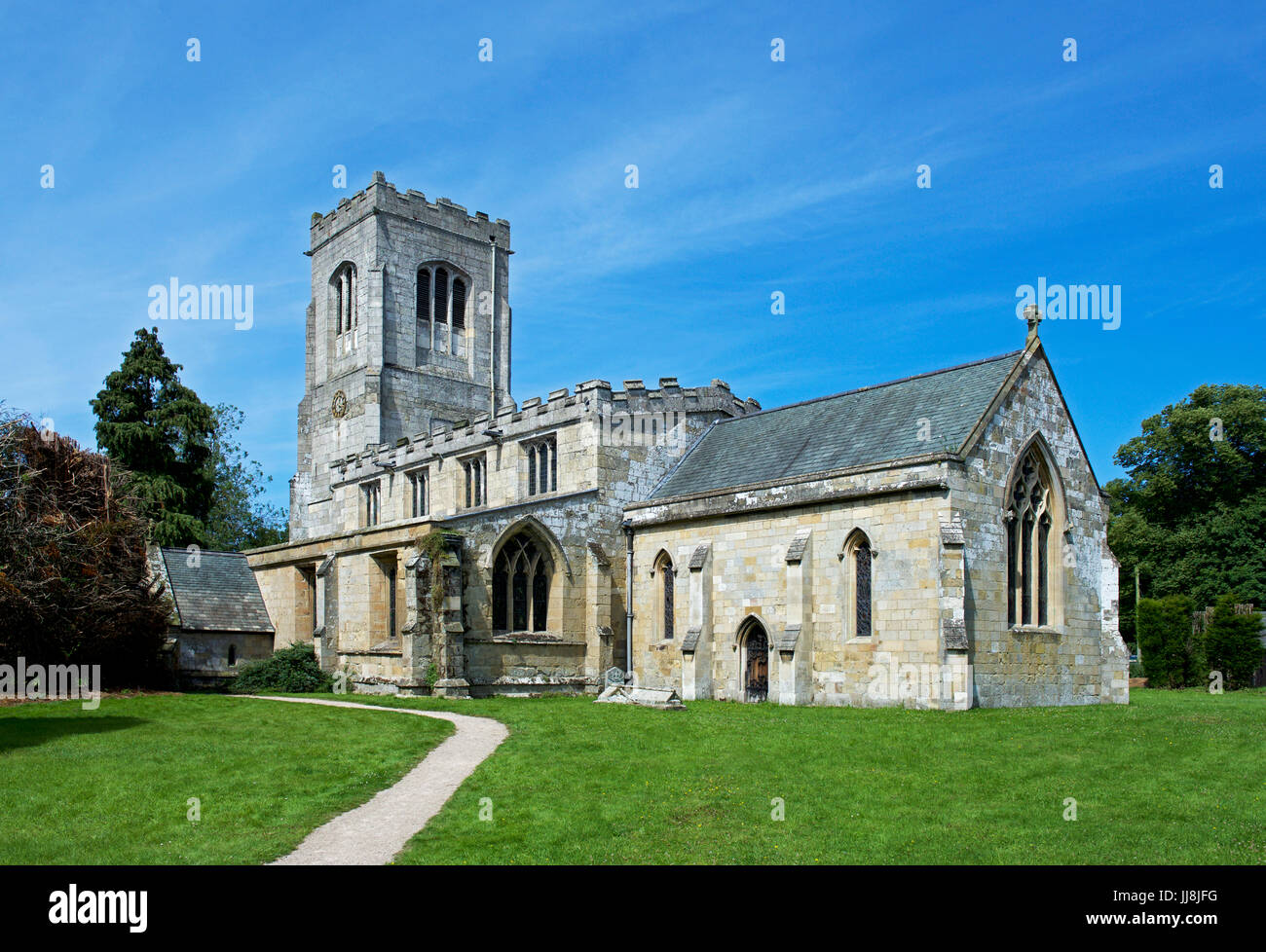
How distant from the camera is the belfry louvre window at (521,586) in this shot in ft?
98.3

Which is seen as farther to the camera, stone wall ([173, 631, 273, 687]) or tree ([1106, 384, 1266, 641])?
tree ([1106, 384, 1266, 641])

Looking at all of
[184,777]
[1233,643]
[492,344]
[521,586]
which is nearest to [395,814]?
[184,777]

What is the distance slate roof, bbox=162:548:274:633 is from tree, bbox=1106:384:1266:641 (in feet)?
129

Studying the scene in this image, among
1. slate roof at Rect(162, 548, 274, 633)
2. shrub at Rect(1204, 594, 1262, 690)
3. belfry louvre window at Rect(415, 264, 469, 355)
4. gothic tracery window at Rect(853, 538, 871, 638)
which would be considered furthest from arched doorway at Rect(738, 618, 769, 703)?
belfry louvre window at Rect(415, 264, 469, 355)

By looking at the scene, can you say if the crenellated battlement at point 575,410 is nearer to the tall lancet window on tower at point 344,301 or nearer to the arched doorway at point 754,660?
the arched doorway at point 754,660

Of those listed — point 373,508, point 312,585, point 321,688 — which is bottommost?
point 321,688

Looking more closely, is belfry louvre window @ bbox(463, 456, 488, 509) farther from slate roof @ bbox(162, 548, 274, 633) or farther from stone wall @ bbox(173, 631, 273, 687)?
stone wall @ bbox(173, 631, 273, 687)

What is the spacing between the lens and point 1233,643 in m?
35.5

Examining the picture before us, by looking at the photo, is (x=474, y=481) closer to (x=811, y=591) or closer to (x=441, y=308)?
(x=811, y=591)

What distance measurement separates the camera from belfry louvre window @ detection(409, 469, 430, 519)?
1657 inches
